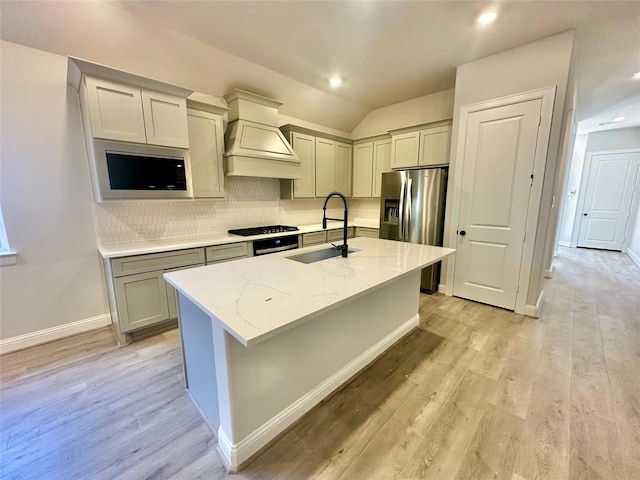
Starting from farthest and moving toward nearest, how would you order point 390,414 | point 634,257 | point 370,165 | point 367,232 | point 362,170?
point 634,257 → point 362,170 → point 370,165 → point 367,232 → point 390,414

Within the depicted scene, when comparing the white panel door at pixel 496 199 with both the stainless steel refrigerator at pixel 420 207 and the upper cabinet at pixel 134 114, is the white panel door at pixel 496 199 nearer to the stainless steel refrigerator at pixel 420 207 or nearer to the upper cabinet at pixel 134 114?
the stainless steel refrigerator at pixel 420 207

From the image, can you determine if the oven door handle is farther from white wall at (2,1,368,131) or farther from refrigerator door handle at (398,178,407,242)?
white wall at (2,1,368,131)

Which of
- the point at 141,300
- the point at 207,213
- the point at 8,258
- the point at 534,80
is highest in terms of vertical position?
the point at 534,80

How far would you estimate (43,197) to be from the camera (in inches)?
94.1

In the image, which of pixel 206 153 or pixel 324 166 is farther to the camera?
pixel 324 166

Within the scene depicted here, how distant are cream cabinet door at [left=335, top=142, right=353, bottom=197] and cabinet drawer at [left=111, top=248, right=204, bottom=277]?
277 centimetres

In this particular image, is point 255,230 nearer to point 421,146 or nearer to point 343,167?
point 343,167

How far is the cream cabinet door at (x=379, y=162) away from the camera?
4.51m

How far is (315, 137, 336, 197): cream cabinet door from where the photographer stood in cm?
435

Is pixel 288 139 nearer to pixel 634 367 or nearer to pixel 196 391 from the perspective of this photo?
pixel 196 391

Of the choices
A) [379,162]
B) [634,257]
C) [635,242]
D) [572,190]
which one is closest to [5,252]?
[379,162]

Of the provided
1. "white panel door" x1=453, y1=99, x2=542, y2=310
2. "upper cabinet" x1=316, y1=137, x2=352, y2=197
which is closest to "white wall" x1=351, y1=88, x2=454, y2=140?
"upper cabinet" x1=316, y1=137, x2=352, y2=197

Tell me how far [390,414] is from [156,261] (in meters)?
2.35

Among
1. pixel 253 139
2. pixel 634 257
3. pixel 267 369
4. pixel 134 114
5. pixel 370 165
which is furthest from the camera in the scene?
pixel 634 257
